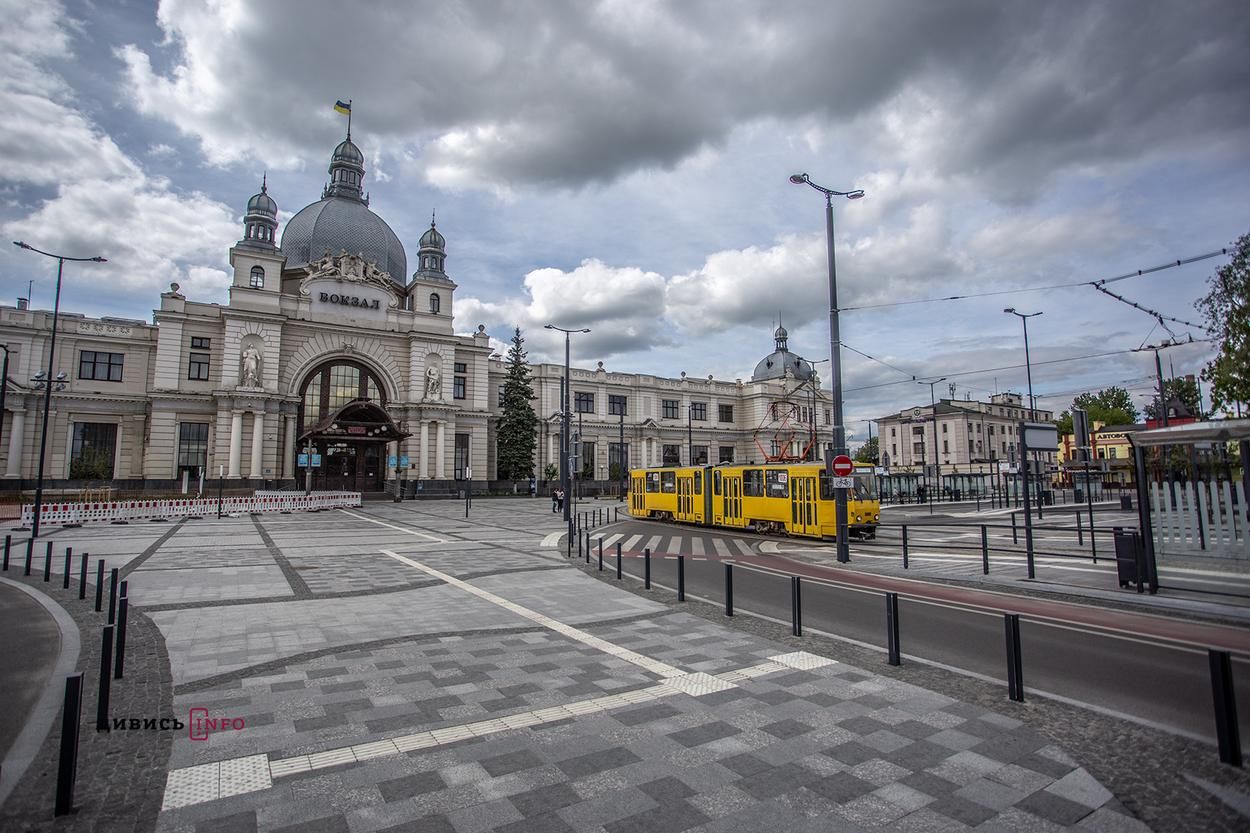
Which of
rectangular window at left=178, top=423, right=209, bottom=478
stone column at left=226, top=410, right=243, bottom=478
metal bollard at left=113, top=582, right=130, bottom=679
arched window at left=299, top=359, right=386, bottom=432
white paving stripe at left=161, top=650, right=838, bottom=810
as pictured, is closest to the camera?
white paving stripe at left=161, top=650, right=838, bottom=810

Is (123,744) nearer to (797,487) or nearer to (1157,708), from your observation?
(1157,708)

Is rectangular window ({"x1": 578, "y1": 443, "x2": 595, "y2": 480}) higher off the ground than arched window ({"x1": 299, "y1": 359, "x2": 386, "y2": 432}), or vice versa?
arched window ({"x1": 299, "y1": 359, "x2": 386, "y2": 432})

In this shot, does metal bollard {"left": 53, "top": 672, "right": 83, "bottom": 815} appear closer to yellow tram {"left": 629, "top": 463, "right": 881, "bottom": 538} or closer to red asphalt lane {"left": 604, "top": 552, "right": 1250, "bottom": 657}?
red asphalt lane {"left": 604, "top": 552, "right": 1250, "bottom": 657}

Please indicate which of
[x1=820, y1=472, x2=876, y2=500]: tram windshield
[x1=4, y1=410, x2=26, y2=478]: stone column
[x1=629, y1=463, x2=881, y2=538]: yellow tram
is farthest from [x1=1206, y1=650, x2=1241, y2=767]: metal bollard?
[x1=4, y1=410, x2=26, y2=478]: stone column

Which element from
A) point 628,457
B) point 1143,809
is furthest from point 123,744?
point 628,457

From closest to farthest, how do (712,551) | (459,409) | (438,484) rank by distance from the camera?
(712,551) → (438,484) → (459,409)

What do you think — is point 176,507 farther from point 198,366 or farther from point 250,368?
point 198,366

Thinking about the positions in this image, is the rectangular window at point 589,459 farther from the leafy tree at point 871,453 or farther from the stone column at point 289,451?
the leafy tree at point 871,453

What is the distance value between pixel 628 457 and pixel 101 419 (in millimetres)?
45930

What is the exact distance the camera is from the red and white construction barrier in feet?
87.0

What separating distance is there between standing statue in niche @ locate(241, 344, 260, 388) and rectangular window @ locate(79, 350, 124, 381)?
944 cm

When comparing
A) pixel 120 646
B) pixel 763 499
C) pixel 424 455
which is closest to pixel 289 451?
pixel 424 455

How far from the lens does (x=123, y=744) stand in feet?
15.9

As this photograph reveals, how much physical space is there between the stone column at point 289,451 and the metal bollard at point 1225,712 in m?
51.6
